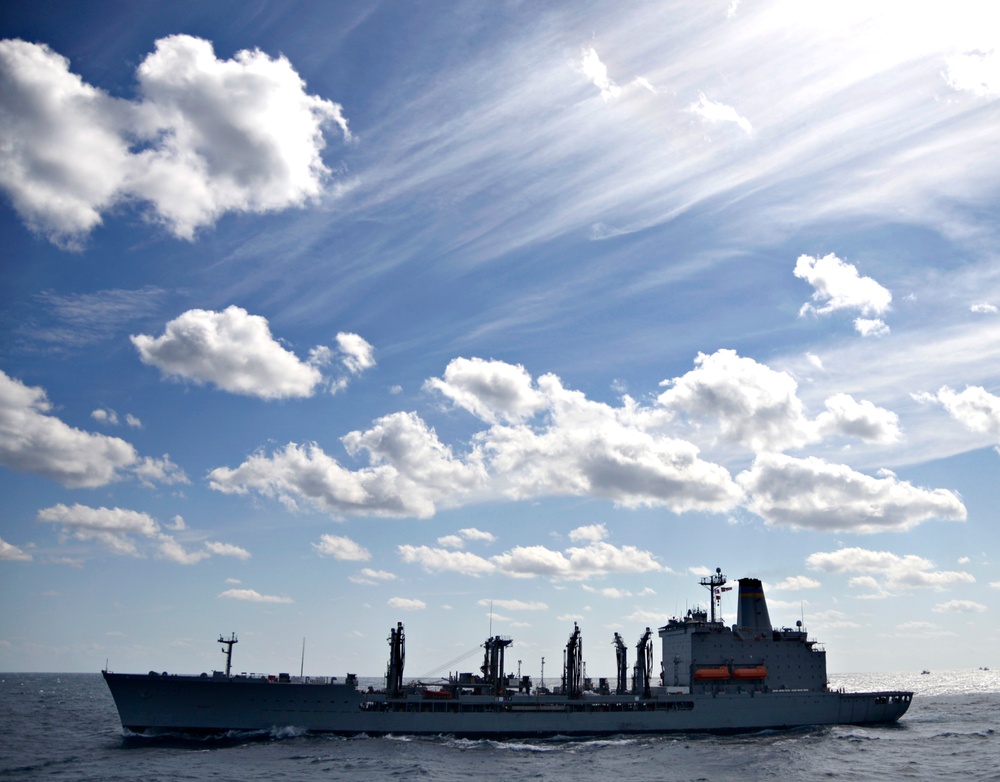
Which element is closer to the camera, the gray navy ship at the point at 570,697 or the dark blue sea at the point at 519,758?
the dark blue sea at the point at 519,758

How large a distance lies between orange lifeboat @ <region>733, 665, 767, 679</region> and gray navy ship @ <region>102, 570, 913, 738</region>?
3.1 inches

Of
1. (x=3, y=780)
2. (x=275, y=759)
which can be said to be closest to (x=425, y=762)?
(x=275, y=759)

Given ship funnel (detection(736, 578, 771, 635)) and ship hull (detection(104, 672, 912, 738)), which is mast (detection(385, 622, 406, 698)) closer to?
ship hull (detection(104, 672, 912, 738))

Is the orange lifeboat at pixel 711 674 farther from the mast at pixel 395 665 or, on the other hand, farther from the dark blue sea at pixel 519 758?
the mast at pixel 395 665

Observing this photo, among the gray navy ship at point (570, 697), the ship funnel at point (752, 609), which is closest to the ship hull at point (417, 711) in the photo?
the gray navy ship at point (570, 697)

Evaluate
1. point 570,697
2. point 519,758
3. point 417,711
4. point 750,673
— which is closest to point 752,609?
point 750,673

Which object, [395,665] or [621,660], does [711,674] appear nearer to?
[621,660]

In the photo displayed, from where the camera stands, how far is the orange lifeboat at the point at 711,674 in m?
59.3

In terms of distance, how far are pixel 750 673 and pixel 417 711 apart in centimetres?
2660

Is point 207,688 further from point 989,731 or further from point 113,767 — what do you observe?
point 989,731

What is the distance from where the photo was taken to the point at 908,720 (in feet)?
242

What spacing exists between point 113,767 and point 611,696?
1340 inches

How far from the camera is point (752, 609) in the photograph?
214 ft

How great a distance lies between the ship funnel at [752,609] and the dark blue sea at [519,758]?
8.95 metres
